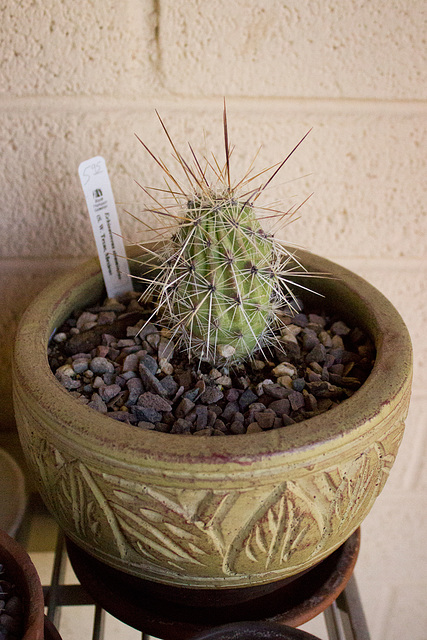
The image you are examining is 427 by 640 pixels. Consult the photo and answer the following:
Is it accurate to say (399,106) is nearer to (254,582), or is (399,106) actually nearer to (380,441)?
(380,441)

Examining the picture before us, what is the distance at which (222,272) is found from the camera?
0.50 m

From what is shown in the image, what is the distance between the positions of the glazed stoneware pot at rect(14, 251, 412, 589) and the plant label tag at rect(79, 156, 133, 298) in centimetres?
17

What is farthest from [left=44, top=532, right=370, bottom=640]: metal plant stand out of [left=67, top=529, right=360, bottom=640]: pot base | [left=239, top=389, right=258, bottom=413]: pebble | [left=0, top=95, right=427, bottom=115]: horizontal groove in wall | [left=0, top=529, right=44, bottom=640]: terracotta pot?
[left=0, top=95, right=427, bottom=115]: horizontal groove in wall

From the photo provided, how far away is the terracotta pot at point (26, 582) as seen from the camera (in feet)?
1.30

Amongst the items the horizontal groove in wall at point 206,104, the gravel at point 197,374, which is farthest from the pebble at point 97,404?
the horizontal groove in wall at point 206,104

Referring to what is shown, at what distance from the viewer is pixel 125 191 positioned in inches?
27.5

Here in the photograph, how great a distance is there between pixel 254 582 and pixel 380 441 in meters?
0.15

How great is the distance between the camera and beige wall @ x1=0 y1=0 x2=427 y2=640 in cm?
62

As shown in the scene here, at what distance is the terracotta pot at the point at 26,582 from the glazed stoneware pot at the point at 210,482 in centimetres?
4

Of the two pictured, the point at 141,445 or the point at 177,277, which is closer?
the point at 141,445

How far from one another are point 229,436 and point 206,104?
0.43 meters

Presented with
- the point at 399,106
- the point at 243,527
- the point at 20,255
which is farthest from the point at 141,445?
the point at 399,106

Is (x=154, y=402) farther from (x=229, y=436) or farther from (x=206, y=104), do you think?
(x=206, y=104)

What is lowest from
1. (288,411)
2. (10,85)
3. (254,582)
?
(254,582)
